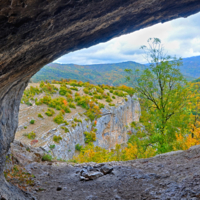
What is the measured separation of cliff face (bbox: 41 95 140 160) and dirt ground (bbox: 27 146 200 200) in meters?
6.10

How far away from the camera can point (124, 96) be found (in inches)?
1277

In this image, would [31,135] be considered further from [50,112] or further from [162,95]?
[162,95]

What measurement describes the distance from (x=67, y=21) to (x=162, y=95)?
11790mm

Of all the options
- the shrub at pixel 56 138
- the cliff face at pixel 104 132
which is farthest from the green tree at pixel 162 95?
the shrub at pixel 56 138

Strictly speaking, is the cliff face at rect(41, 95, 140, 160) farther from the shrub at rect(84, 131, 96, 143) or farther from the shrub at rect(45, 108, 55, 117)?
the shrub at rect(45, 108, 55, 117)

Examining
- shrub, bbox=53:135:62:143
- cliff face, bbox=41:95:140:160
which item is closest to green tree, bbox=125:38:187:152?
cliff face, bbox=41:95:140:160

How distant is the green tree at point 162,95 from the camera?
12.2 metres

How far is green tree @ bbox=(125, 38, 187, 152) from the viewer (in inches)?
482

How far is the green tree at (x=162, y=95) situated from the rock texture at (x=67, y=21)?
29.8ft

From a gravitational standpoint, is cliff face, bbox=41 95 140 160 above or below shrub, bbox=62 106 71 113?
below

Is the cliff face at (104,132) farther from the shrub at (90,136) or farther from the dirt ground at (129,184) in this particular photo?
the dirt ground at (129,184)

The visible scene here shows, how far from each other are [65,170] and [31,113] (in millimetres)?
10047

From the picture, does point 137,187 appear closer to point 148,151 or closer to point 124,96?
point 148,151

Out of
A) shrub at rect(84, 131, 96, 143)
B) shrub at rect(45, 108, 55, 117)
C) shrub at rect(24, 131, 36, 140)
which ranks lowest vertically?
shrub at rect(84, 131, 96, 143)
